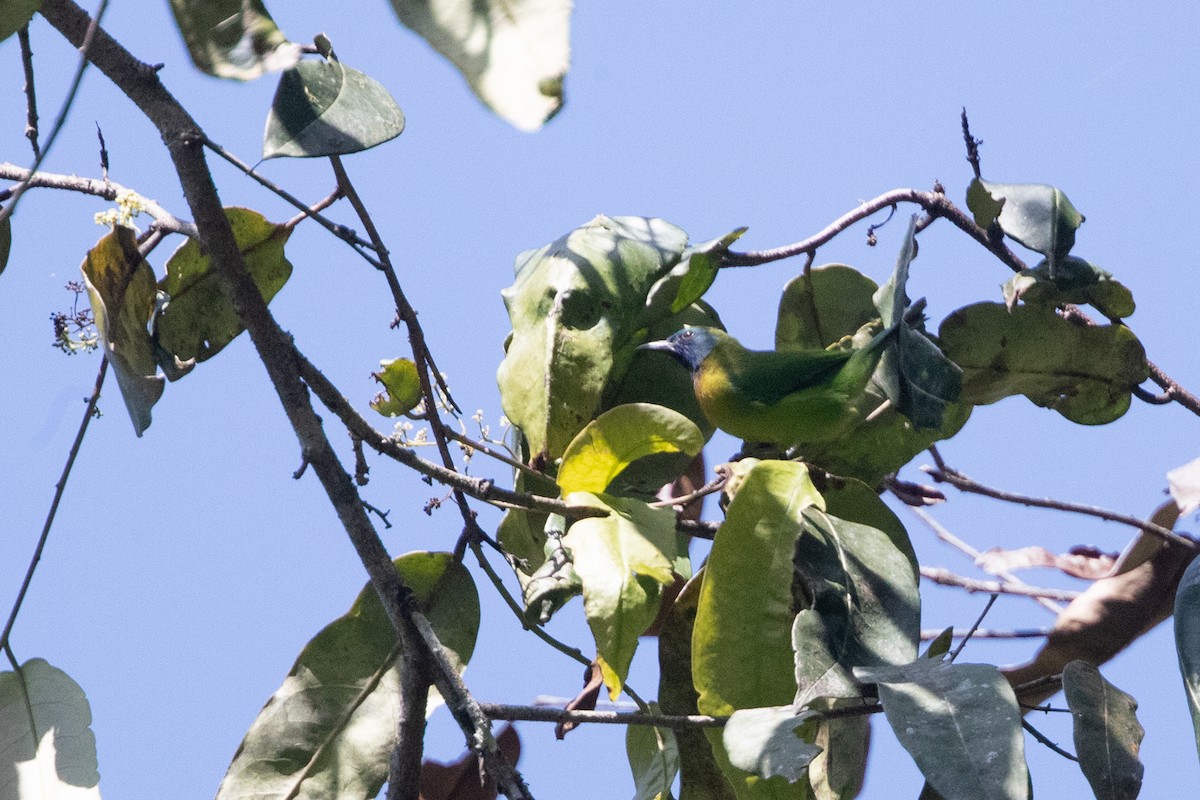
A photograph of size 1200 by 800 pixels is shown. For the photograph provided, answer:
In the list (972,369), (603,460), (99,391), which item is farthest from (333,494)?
(972,369)

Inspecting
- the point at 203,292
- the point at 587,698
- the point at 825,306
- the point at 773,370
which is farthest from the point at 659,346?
the point at 203,292

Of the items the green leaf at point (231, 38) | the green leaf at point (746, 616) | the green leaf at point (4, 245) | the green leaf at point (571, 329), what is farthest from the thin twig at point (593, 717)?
the green leaf at point (4, 245)

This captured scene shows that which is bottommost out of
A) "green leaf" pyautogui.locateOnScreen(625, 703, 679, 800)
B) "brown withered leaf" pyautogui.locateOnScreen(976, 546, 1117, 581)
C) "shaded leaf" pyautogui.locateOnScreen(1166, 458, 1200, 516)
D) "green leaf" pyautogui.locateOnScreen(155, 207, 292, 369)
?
"green leaf" pyautogui.locateOnScreen(625, 703, 679, 800)

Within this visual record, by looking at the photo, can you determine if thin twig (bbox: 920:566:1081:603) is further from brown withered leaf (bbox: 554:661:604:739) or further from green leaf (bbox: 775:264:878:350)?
brown withered leaf (bbox: 554:661:604:739)

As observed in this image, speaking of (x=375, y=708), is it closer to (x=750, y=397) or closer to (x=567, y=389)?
(x=567, y=389)

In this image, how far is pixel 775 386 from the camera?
101cm

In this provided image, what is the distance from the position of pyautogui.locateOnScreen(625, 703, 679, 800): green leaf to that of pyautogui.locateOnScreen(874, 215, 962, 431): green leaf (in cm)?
33

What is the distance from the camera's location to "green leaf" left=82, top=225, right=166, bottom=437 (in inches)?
36.1

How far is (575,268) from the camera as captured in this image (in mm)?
930

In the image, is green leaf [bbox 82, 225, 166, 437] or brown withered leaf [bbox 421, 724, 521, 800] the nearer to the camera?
green leaf [bbox 82, 225, 166, 437]

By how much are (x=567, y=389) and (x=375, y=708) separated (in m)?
0.32

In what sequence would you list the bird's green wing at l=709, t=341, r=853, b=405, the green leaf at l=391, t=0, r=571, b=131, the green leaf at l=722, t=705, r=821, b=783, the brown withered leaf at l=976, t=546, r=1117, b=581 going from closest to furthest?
the green leaf at l=391, t=0, r=571, b=131 → the green leaf at l=722, t=705, r=821, b=783 → the bird's green wing at l=709, t=341, r=853, b=405 → the brown withered leaf at l=976, t=546, r=1117, b=581

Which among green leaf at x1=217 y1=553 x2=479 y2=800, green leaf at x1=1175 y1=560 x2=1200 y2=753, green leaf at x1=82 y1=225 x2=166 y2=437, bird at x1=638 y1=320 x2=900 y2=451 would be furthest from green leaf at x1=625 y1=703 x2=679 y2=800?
green leaf at x1=82 y1=225 x2=166 y2=437

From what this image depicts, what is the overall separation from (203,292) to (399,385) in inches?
8.3
